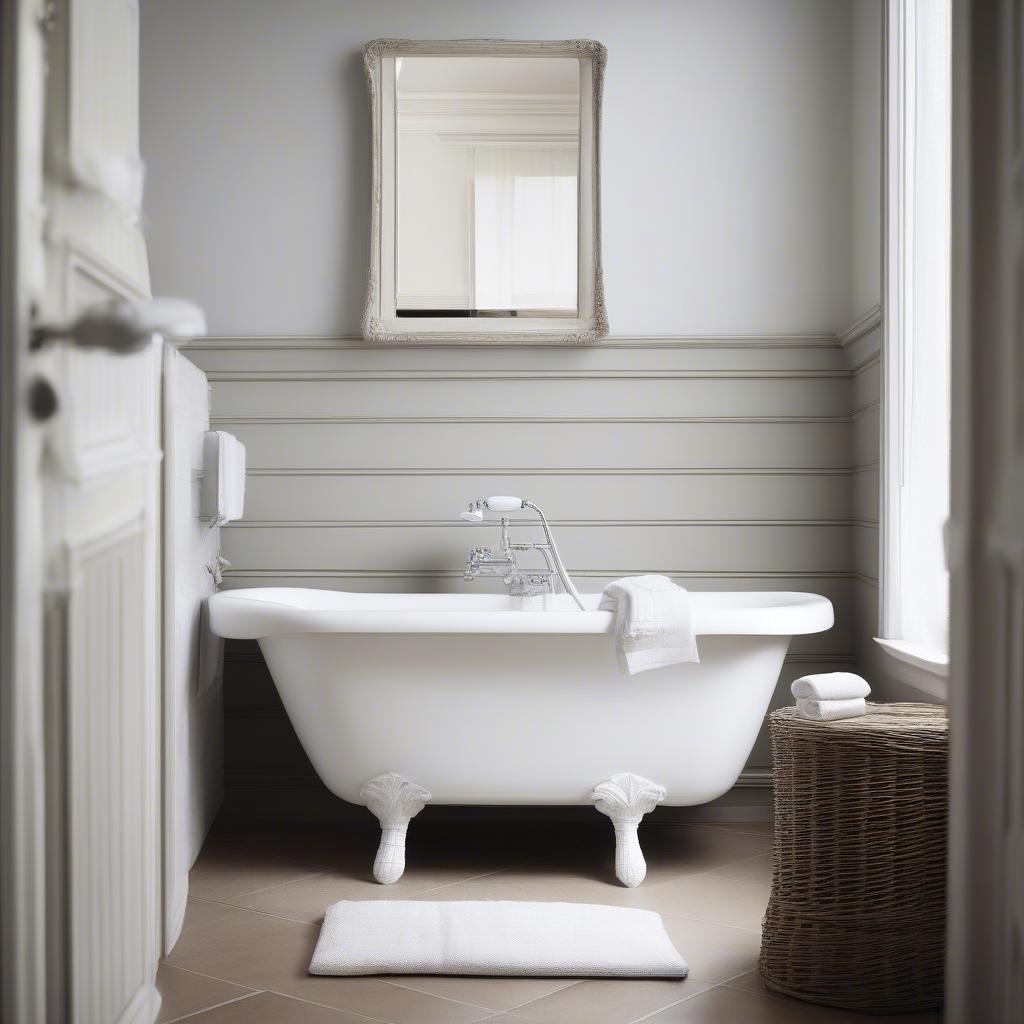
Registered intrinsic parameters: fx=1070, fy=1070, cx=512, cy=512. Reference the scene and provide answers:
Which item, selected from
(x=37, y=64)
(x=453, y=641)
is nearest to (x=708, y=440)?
(x=453, y=641)

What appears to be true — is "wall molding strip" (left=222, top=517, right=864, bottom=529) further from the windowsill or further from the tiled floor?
the tiled floor

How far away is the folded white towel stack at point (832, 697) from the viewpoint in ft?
6.33

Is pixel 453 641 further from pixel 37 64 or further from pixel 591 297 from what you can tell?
pixel 37 64

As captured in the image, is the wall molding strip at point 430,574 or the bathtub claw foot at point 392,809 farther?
the wall molding strip at point 430,574

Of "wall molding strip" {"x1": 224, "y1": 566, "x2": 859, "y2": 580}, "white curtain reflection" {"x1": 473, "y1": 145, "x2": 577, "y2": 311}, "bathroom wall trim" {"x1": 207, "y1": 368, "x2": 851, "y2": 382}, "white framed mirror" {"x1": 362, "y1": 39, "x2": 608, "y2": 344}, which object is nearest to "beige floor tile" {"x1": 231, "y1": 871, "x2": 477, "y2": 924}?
"wall molding strip" {"x1": 224, "y1": 566, "x2": 859, "y2": 580}

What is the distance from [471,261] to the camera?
309 cm

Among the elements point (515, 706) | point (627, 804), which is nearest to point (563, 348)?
point (515, 706)

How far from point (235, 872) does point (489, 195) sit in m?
1.95

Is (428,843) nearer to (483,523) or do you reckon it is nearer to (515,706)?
(515,706)

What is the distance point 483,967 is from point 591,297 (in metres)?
1.85

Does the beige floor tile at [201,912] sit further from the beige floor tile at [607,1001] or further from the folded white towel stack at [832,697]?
the folded white towel stack at [832,697]

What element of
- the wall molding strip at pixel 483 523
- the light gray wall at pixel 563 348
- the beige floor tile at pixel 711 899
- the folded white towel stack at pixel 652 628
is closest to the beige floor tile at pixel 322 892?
the beige floor tile at pixel 711 899

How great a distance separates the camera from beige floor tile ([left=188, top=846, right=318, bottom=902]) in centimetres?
248

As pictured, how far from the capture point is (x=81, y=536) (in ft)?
3.81
